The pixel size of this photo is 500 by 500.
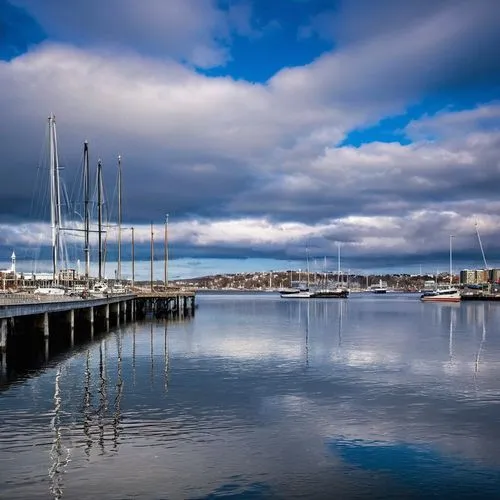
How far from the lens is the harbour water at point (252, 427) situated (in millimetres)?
17484

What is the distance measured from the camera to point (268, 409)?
27188 millimetres

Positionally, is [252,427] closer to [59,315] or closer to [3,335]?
[3,335]

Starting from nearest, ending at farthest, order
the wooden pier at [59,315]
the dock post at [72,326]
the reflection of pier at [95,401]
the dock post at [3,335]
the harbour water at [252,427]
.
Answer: the harbour water at [252,427]
the reflection of pier at [95,401]
the dock post at [3,335]
the wooden pier at [59,315]
the dock post at [72,326]

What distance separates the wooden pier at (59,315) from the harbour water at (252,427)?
511 centimetres

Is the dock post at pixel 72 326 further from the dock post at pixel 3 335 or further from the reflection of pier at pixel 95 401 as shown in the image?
the dock post at pixel 3 335

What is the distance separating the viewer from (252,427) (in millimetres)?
23953

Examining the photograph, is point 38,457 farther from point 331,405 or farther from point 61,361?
point 61,361

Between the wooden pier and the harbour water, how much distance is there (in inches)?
201

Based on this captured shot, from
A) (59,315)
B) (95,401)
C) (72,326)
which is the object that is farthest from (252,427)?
(59,315)

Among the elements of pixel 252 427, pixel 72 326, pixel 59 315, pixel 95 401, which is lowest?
pixel 252 427

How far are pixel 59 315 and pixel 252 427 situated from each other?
52120 millimetres

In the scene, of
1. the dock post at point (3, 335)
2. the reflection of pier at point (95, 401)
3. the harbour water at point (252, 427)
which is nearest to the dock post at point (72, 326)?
the reflection of pier at point (95, 401)

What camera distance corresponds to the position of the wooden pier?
147 feet

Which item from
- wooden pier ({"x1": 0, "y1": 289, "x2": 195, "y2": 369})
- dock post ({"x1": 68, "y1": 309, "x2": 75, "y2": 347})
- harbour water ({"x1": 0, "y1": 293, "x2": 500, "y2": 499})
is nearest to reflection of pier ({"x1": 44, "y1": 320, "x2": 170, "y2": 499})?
harbour water ({"x1": 0, "y1": 293, "x2": 500, "y2": 499})
